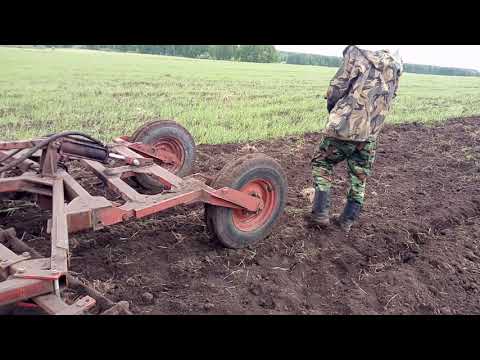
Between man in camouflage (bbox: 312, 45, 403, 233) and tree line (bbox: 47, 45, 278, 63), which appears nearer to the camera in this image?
man in camouflage (bbox: 312, 45, 403, 233)

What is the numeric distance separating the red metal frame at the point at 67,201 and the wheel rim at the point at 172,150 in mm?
538

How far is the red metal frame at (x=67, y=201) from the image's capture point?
2662mm

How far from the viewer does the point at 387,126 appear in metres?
11.9

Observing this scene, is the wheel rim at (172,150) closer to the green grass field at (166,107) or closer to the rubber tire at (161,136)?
the rubber tire at (161,136)

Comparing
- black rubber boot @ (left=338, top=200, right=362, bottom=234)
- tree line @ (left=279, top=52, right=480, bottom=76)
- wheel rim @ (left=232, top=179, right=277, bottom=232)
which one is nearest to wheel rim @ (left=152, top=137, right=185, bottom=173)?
wheel rim @ (left=232, top=179, right=277, bottom=232)

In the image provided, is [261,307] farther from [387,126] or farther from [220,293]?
[387,126]

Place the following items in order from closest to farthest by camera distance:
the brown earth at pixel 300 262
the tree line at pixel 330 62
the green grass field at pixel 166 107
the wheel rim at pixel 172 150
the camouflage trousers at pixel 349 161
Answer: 1. the brown earth at pixel 300 262
2. the camouflage trousers at pixel 349 161
3. the wheel rim at pixel 172 150
4. the green grass field at pixel 166 107
5. the tree line at pixel 330 62

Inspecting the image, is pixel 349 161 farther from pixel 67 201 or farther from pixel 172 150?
pixel 67 201

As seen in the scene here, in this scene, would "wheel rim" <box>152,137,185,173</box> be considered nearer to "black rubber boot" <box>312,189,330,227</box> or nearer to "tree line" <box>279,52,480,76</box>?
"black rubber boot" <box>312,189,330,227</box>

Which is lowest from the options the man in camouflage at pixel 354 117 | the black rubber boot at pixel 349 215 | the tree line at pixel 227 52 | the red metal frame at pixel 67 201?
the black rubber boot at pixel 349 215

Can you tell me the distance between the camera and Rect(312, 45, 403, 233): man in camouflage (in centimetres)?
486

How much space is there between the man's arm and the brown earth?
1504 millimetres

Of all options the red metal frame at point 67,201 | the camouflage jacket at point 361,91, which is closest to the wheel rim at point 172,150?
the red metal frame at point 67,201

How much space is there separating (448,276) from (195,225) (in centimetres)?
265
